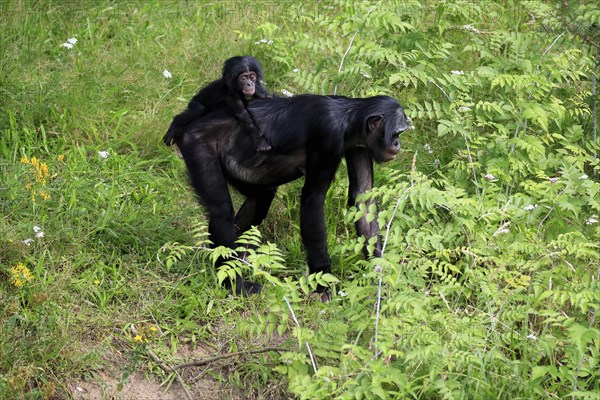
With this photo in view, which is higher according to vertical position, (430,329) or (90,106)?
(430,329)

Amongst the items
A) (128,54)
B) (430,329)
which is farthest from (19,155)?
(430,329)

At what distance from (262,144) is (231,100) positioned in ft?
1.39

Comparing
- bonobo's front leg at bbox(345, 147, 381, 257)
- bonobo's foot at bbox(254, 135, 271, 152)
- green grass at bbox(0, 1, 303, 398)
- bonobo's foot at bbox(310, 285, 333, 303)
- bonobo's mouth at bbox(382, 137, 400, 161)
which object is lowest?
bonobo's foot at bbox(310, 285, 333, 303)

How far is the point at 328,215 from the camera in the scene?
765cm

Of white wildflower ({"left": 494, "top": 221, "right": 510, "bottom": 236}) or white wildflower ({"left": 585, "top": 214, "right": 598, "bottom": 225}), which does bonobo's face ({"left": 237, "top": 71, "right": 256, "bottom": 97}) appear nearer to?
white wildflower ({"left": 494, "top": 221, "right": 510, "bottom": 236})

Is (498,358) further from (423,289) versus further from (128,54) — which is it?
(128,54)

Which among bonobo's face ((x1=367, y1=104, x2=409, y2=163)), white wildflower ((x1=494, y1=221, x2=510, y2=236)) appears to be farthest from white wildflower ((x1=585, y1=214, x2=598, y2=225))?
bonobo's face ((x1=367, y1=104, x2=409, y2=163))

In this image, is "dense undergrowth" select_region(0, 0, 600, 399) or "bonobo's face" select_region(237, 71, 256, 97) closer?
"dense undergrowth" select_region(0, 0, 600, 399)

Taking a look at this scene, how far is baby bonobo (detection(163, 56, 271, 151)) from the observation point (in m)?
6.97

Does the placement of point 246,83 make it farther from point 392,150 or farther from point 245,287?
point 245,287

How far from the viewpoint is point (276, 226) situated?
7715 mm

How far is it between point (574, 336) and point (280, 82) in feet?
16.0

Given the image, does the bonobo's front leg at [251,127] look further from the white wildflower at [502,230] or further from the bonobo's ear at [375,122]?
the white wildflower at [502,230]

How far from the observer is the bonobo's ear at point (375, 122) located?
6.82m
